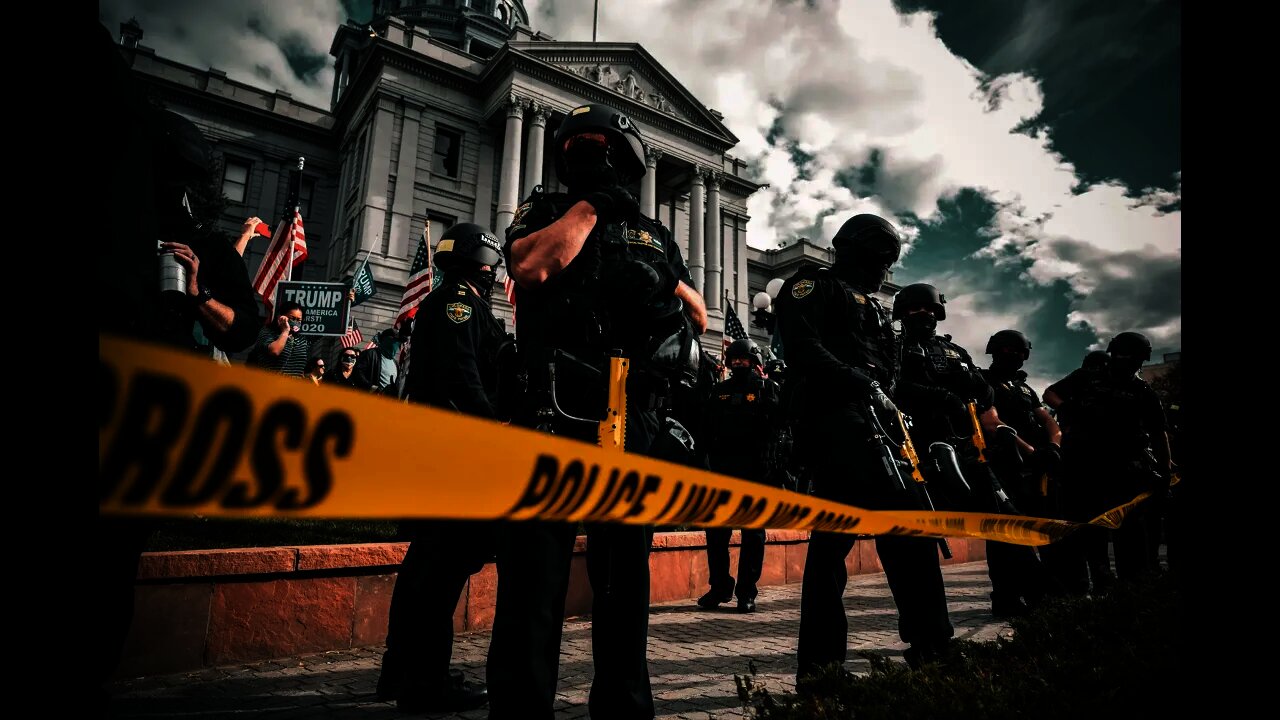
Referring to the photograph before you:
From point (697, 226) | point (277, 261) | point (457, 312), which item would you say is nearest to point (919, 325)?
point (457, 312)

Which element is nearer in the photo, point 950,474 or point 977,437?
point 950,474

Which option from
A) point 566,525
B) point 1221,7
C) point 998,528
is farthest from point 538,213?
point 998,528

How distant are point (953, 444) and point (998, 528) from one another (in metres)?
1.34

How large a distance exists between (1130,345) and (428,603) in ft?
21.4

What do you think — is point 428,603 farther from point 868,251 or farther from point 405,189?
point 405,189

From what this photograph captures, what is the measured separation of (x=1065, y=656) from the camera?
9.37 ft

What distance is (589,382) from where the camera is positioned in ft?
7.34

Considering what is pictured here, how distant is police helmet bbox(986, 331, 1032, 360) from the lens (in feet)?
20.6

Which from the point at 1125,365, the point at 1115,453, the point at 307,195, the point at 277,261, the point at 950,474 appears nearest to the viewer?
the point at 950,474

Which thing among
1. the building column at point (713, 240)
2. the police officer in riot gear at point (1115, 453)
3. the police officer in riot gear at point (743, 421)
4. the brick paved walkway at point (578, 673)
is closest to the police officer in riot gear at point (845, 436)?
the brick paved walkway at point (578, 673)

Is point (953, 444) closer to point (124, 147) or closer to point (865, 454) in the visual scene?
point (865, 454)

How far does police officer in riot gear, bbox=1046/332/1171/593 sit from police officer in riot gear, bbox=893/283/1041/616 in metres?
0.70

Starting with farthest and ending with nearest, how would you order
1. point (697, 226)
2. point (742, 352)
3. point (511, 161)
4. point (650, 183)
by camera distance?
point (697, 226)
point (650, 183)
point (511, 161)
point (742, 352)

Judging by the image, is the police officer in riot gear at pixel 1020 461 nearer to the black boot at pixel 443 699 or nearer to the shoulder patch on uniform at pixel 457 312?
the black boot at pixel 443 699
